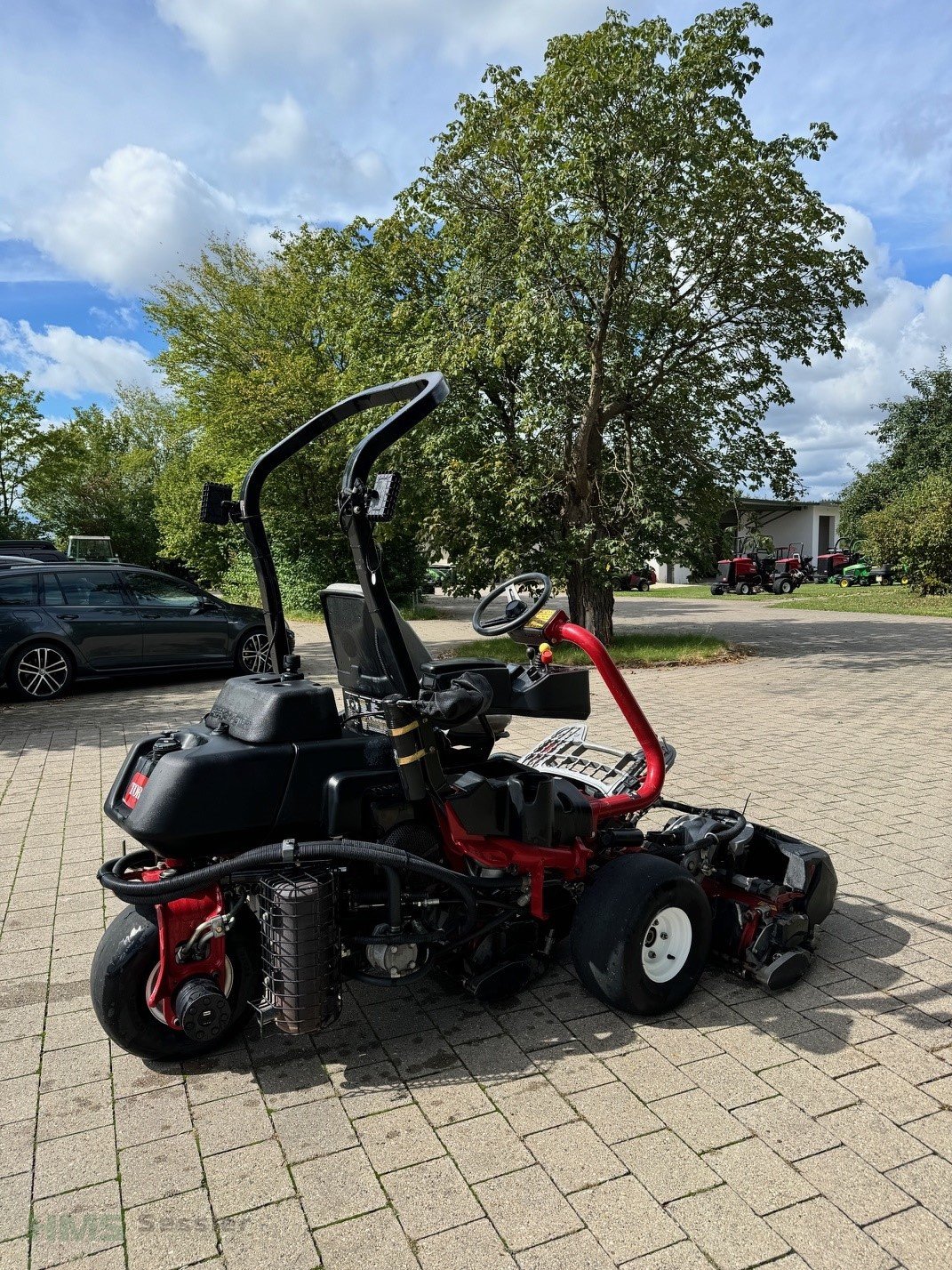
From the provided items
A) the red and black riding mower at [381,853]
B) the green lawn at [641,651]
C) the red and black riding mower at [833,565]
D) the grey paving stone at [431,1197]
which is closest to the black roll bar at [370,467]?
the red and black riding mower at [381,853]

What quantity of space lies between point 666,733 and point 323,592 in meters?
5.45

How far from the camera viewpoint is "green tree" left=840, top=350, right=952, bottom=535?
3669 cm

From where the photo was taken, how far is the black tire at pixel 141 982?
116 inches

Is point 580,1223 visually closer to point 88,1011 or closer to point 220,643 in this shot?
point 88,1011

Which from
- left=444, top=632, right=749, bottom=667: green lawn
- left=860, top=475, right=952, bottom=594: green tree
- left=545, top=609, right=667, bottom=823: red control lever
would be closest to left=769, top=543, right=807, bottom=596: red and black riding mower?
left=860, top=475, right=952, bottom=594: green tree

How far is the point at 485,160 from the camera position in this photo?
12914 millimetres

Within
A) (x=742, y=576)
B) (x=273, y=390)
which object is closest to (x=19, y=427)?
(x=273, y=390)

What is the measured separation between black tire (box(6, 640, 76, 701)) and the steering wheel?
8.17 metres

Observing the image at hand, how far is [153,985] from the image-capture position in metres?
2.91

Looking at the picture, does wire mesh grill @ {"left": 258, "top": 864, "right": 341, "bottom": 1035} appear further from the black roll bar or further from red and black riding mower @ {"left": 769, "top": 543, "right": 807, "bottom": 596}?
red and black riding mower @ {"left": 769, "top": 543, "right": 807, "bottom": 596}

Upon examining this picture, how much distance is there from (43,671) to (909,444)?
36288 millimetres

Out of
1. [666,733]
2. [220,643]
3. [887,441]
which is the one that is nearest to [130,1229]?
[666,733]

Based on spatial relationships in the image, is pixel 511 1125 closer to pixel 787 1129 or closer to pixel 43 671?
pixel 787 1129

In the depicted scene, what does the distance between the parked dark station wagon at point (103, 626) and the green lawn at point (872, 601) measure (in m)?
16.1
